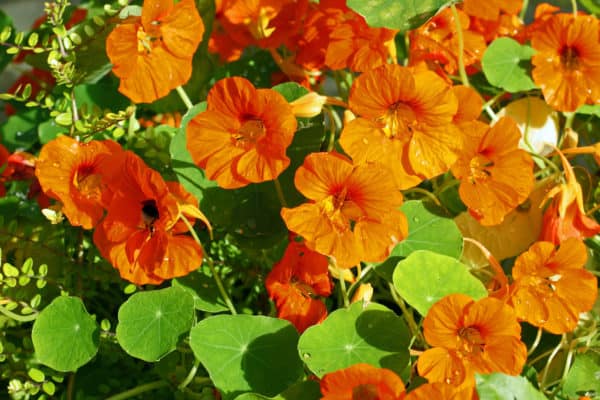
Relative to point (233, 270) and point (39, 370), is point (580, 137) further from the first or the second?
point (39, 370)

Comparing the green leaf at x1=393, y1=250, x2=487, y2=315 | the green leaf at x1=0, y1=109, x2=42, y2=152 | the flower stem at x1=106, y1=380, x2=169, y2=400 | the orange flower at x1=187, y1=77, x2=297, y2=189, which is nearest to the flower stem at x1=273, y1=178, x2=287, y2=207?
the orange flower at x1=187, y1=77, x2=297, y2=189

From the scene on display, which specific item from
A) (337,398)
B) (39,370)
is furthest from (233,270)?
(337,398)

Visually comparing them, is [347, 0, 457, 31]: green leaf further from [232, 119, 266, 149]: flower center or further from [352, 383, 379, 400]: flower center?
[352, 383, 379, 400]: flower center

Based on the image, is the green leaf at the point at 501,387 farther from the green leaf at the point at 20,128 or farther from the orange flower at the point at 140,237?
the green leaf at the point at 20,128

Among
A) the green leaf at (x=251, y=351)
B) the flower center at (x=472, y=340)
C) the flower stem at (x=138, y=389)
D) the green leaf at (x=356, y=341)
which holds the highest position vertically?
the flower center at (x=472, y=340)

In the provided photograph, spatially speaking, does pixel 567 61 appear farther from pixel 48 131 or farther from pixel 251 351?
pixel 48 131

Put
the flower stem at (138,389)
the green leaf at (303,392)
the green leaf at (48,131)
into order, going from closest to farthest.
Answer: the green leaf at (303,392), the flower stem at (138,389), the green leaf at (48,131)

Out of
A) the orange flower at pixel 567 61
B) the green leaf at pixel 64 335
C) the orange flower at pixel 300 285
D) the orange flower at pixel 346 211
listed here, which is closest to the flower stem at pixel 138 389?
the green leaf at pixel 64 335

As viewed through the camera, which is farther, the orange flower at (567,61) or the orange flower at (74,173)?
the orange flower at (567,61)
